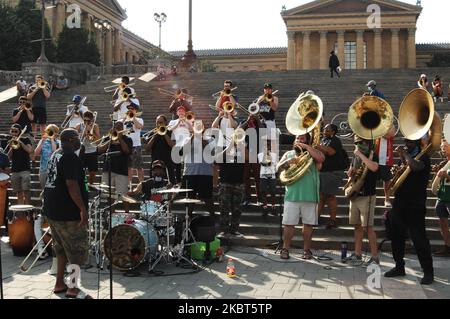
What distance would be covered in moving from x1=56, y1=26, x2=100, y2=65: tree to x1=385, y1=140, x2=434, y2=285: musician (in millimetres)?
41194

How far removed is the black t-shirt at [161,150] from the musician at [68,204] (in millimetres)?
3839

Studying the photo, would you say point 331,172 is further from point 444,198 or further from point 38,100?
point 38,100

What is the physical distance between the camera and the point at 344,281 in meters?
6.40

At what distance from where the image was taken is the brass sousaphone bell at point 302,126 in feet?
24.6

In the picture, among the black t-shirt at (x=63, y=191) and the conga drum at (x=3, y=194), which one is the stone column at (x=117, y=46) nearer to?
the conga drum at (x=3, y=194)

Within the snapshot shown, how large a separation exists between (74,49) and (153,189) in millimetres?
40014

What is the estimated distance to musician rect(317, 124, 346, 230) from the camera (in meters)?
8.71

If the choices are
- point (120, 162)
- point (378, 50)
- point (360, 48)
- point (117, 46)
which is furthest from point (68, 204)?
point (117, 46)

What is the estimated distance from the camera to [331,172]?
8773mm

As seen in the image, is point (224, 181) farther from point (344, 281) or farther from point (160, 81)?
point (160, 81)

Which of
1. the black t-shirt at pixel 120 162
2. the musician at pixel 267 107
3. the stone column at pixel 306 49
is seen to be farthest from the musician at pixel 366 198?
the stone column at pixel 306 49

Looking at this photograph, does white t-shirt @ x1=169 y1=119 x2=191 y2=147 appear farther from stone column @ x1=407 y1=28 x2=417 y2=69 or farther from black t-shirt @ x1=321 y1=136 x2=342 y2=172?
stone column @ x1=407 y1=28 x2=417 y2=69

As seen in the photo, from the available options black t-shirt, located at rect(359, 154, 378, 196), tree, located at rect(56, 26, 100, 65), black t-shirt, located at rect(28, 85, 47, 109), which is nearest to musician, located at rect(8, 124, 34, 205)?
black t-shirt, located at rect(28, 85, 47, 109)
